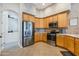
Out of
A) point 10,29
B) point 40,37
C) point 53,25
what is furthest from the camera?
point 53,25

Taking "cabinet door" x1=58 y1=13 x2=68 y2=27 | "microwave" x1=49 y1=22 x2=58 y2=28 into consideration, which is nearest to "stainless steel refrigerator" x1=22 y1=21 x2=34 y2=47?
"microwave" x1=49 y1=22 x2=58 y2=28

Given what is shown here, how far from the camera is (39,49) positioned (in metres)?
3.07

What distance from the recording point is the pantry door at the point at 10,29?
9.15 feet

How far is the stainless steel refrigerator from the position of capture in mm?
3068

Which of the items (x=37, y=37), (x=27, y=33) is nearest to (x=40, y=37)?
(x=37, y=37)

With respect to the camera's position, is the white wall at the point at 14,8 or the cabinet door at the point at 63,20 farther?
the cabinet door at the point at 63,20

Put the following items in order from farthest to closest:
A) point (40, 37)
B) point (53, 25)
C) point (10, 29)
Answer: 1. point (53, 25)
2. point (40, 37)
3. point (10, 29)

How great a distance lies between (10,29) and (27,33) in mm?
500

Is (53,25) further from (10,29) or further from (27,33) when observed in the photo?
(10,29)

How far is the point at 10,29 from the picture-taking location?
9.20 ft

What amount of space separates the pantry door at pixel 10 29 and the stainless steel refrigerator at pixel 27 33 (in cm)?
23

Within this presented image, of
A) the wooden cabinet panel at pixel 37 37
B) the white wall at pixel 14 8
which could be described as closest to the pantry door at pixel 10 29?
the white wall at pixel 14 8

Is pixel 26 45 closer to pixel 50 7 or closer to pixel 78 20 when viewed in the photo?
pixel 50 7

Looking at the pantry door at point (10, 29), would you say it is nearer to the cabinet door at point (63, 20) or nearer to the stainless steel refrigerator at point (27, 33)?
the stainless steel refrigerator at point (27, 33)
